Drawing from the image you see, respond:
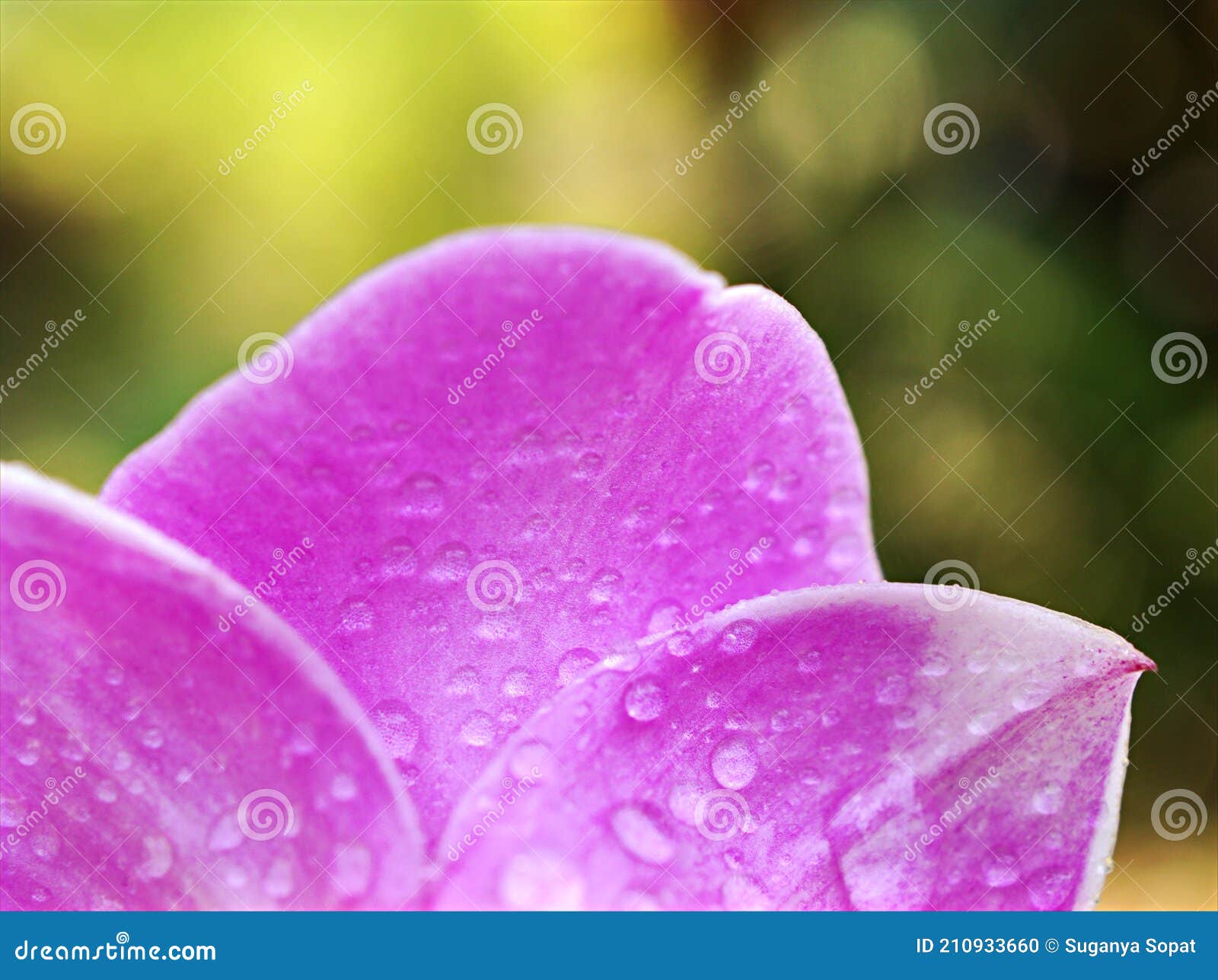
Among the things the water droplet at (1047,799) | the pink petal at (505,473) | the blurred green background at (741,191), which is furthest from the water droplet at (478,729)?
the blurred green background at (741,191)

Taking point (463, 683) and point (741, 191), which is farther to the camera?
point (741, 191)

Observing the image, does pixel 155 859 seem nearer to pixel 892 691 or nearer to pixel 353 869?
pixel 353 869

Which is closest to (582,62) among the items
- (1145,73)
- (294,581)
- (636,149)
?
(636,149)

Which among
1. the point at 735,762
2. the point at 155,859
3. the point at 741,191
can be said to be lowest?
the point at 155,859

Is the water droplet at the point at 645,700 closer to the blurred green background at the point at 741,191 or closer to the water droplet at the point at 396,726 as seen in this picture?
the water droplet at the point at 396,726

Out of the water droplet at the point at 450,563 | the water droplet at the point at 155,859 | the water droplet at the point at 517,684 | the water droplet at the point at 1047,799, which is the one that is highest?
the water droplet at the point at 1047,799

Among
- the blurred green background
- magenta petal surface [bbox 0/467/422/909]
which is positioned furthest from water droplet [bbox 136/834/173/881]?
the blurred green background

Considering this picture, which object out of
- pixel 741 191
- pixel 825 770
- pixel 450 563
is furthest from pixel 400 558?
pixel 741 191

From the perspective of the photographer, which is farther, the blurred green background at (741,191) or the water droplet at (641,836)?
the blurred green background at (741,191)
